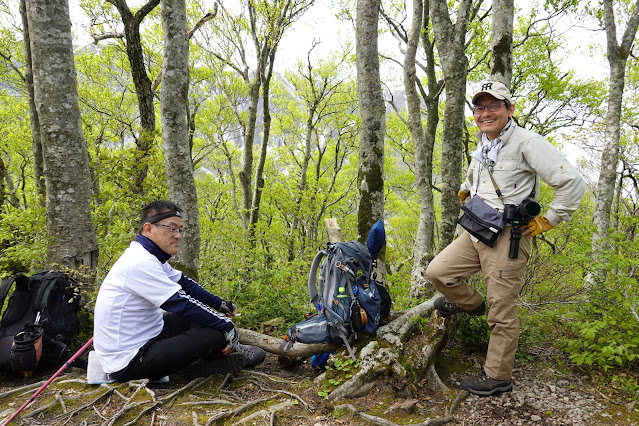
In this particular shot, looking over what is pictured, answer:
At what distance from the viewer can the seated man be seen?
297cm

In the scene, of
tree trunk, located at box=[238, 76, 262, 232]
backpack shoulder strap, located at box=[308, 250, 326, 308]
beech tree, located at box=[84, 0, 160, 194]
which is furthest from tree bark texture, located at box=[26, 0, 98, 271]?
tree trunk, located at box=[238, 76, 262, 232]

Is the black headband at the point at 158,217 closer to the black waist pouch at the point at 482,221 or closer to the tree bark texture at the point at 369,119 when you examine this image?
the tree bark texture at the point at 369,119

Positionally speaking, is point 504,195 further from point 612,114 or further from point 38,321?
point 612,114

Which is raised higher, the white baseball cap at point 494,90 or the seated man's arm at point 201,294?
the white baseball cap at point 494,90

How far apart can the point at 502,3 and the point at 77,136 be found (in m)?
6.19

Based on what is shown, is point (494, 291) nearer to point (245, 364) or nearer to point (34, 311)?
point (245, 364)

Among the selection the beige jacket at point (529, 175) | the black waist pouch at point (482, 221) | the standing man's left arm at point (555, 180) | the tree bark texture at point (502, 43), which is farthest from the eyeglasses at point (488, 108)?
the tree bark texture at point (502, 43)

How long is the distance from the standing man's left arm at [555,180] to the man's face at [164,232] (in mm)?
3174

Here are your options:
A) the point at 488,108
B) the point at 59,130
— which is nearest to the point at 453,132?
the point at 488,108

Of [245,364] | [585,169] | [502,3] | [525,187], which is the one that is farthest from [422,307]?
[585,169]

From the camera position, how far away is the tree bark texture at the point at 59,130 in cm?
409

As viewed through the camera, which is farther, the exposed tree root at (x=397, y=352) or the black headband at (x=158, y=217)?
the black headband at (x=158, y=217)

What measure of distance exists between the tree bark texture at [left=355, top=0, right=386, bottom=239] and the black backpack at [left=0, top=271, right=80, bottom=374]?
3599 mm

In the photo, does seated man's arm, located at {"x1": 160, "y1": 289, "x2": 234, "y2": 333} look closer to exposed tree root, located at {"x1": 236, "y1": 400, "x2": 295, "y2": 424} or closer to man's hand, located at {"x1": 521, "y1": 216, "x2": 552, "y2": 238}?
exposed tree root, located at {"x1": 236, "y1": 400, "x2": 295, "y2": 424}
